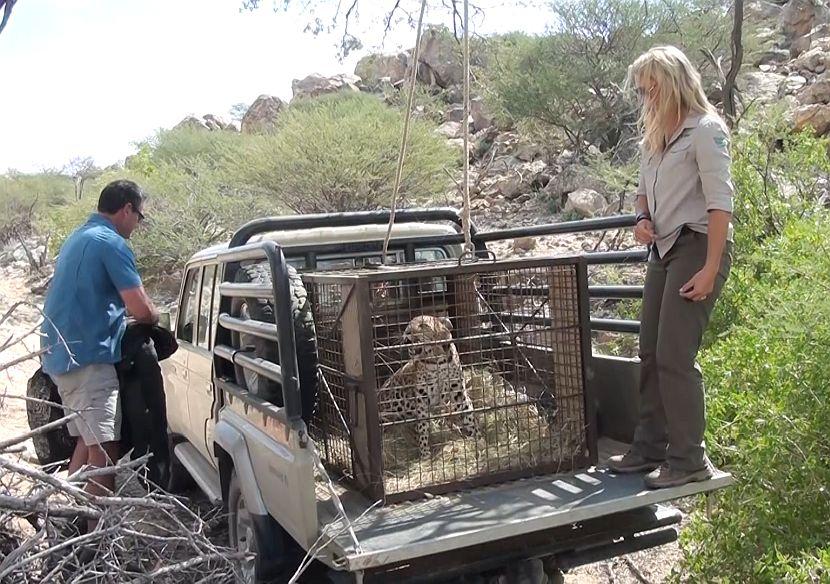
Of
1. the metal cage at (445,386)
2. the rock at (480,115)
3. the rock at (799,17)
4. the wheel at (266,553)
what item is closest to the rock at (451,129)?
the rock at (480,115)

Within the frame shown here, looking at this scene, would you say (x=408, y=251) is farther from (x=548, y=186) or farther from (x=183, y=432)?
(x=548, y=186)

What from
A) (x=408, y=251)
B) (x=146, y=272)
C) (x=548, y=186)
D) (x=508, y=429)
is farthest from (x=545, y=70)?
(x=508, y=429)

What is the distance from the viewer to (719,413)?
396 centimetres

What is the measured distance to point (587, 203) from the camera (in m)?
16.4

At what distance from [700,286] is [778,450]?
91 cm

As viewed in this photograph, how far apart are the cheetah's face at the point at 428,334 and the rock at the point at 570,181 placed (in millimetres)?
14771

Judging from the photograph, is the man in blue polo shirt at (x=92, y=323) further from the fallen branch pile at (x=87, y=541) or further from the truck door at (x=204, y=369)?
the fallen branch pile at (x=87, y=541)

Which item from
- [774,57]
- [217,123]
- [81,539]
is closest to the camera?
[81,539]

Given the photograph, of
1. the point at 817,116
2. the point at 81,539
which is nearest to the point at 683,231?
the point at 81,539

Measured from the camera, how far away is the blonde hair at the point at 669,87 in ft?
9.75

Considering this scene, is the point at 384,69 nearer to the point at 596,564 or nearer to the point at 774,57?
the point at 774,57

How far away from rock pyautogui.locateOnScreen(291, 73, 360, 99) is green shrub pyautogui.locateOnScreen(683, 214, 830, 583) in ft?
100

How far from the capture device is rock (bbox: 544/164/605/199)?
1794 centimetres

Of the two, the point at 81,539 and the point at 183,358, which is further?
the point at 183,358
